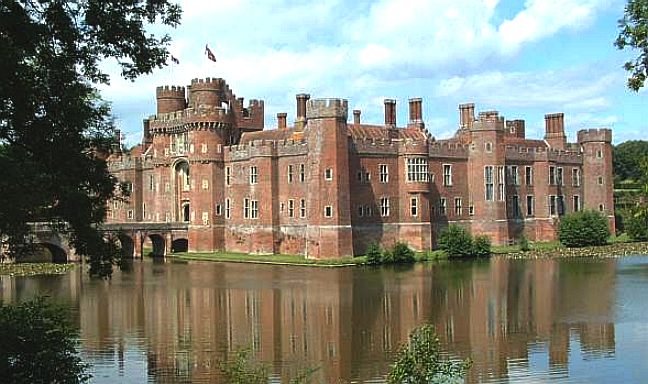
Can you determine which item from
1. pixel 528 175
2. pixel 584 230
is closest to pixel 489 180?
pixel 528 175

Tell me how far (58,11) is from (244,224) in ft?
129

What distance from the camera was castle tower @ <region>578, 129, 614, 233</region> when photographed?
201 ft

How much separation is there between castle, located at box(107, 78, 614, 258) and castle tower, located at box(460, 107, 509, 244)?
0.07 metres

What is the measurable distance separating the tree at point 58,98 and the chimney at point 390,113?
41.2 m

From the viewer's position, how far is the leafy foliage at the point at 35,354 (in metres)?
14.0

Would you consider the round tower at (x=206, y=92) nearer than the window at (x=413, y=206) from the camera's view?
No

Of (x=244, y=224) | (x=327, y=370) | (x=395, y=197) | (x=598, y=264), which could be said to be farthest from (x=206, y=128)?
(x=327, y=370)

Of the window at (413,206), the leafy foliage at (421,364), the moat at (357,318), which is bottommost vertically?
the moat at (357,318)

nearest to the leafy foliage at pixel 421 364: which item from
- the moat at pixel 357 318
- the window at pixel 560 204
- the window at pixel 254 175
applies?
the moat at pixel 357 318

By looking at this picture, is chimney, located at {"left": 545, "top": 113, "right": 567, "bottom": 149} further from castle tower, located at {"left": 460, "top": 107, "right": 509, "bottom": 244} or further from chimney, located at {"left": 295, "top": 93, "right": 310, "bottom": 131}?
chimney, located at {"left": 295, "top": 93, "right": 310, "bottom": 131}

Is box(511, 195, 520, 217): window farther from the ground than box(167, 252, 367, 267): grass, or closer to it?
farther from the ground

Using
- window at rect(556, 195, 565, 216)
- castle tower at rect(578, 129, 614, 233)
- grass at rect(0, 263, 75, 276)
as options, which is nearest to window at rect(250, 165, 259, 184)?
grass at rect(0, 263, 75, 276)

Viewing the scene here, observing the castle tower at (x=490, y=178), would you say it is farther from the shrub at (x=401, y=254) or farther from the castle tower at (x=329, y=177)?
the castle tower at (x=329, y=177)

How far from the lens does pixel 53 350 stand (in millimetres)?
14828
